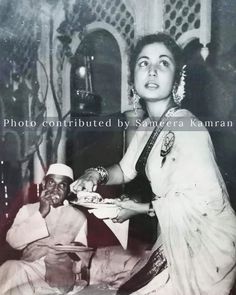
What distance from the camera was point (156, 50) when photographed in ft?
5.39

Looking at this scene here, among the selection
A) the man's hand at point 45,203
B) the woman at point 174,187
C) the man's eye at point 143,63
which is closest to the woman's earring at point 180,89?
the woman at point 174,187

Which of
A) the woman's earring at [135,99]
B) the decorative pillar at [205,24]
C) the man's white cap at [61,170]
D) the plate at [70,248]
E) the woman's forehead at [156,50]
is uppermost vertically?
the decorative pillar at [205,24]

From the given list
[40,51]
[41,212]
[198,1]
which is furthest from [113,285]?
[198,1]

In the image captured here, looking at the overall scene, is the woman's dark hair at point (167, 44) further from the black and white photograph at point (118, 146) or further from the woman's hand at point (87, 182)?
the woman's hand at point (87, 182)

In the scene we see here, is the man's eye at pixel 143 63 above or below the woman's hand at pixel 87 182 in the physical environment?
above

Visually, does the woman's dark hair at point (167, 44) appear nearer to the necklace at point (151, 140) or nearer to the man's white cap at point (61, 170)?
the necklace at point (151, 140)

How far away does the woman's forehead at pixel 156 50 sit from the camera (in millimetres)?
1638

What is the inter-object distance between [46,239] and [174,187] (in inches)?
16.4

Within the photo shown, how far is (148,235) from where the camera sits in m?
1.66

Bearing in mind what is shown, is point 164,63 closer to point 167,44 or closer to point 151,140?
point 167,44

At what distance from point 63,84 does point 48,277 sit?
0.58 metres

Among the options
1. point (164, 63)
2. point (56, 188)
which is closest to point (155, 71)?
point (164, 63)

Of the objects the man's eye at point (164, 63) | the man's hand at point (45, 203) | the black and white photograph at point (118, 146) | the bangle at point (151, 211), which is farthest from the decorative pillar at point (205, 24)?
the man's hand at point (45, 203)

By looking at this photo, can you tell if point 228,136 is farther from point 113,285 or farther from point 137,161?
point 113,285
